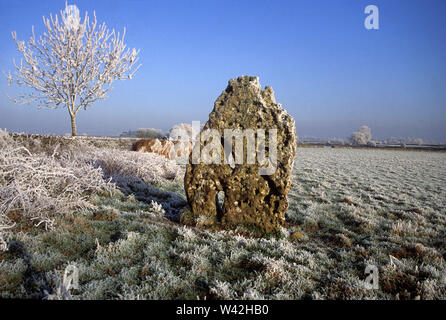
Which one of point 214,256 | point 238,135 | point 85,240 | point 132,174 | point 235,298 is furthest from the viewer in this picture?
point 132,174

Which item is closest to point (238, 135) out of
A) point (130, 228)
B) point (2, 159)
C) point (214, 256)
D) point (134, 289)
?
point (214, 256)

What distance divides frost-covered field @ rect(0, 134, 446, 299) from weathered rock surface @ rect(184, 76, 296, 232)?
0.45 metres

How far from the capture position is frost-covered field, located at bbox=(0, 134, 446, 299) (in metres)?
3.30

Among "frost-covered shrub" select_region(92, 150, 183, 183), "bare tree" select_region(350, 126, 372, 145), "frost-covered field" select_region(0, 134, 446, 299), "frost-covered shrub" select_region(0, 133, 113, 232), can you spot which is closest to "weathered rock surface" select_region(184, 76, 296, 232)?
"frost-covered field" select_region(0, 134, 446, 299)

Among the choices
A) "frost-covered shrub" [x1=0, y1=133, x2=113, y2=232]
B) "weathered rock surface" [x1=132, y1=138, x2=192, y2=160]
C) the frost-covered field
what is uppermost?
"weathered rock surface" [x1=132, y1=138, x2=192, y2=160]

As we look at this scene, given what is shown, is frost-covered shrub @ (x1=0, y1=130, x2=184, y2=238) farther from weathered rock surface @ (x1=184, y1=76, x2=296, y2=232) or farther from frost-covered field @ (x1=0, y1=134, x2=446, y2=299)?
weathered rock surface @ (x1=184, y1=76, x2=296, y2=232)

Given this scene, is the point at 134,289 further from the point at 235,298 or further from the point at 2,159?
the point at 2,159

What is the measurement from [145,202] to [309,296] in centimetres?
552

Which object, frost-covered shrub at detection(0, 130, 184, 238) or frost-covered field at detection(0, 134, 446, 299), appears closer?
frost-covered field at detection(0, 134, 446, 299)

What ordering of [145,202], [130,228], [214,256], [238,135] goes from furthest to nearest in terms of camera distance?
[145,202]
[238,135]
[130,228]
[214,256]

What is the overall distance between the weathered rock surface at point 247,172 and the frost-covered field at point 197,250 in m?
0.45

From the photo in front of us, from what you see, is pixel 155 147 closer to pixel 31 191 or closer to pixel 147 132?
pixel 31 191

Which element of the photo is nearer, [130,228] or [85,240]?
[85,240]

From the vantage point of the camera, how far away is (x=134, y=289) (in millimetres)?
3189
